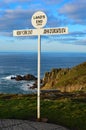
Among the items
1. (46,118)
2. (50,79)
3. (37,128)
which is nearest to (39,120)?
(46,118)

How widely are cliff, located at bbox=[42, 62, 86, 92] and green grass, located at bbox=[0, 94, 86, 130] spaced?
2054cm

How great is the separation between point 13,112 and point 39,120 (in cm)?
166

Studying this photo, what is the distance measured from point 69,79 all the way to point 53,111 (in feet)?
144

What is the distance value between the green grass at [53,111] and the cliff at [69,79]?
2054cm

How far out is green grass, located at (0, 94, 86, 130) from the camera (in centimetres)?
1215

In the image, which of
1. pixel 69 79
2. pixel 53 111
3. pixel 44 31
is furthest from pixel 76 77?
pixel 44 31

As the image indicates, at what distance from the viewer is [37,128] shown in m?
11.0

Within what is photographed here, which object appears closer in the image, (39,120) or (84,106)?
(39,120)

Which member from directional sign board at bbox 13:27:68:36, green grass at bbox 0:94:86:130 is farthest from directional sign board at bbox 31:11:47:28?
green grass at bbox 0:94:86:130

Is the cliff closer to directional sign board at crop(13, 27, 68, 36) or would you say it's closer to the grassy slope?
the grassy slope

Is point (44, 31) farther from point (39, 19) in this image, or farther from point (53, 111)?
point (53, 111)

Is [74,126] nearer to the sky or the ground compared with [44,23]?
nearer to the ground

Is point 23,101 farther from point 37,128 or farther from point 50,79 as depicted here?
point 50,79

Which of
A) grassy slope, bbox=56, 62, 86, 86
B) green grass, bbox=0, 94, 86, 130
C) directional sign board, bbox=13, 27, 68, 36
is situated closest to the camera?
directional sign board, bbox=13, 27, 68, 36
